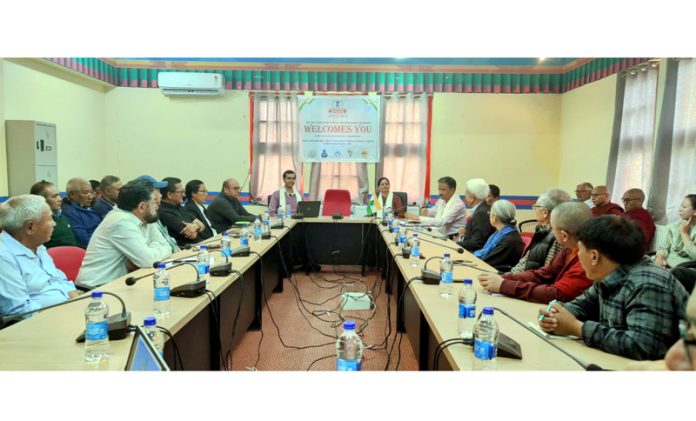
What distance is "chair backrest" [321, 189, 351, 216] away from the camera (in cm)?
647

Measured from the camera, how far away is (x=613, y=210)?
5.18 meters

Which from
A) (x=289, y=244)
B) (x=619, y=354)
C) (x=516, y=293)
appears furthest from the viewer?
(x=289, y=244)

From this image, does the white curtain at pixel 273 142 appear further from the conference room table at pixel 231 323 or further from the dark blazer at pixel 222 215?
the conference room table at pixel 231 323

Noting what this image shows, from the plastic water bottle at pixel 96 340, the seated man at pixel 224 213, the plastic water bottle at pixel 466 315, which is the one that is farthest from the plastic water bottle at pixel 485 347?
the seated man at pixel 224 213

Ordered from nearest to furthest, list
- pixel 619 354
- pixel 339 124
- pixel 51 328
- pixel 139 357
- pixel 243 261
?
pixel 139 357 < pixel 619 354 < pixel 51 328 < pixel 243 261 < pixel 339 124

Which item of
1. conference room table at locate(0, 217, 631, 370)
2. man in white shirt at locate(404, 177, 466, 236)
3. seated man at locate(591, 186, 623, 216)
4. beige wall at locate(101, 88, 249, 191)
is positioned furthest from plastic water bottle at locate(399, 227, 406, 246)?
beige wall at locate(101, 88, 249, 191)

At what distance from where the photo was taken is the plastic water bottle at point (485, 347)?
141 centimetres

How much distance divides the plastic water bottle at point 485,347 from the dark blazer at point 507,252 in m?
1.79

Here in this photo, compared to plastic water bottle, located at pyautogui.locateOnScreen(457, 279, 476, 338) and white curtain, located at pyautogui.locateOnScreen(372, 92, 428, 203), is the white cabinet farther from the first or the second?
plastic water bottle, located at pyautogui.locateOnScreen(457, 279, 476, 338)

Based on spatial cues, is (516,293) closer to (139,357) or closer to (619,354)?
(619,354)

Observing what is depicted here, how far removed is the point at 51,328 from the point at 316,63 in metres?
5.92

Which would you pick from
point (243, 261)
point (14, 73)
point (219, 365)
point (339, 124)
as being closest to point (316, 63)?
point (339, 124)

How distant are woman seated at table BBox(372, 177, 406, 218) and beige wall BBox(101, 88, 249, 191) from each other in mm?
2156

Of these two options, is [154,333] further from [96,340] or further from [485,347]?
[485,347]
